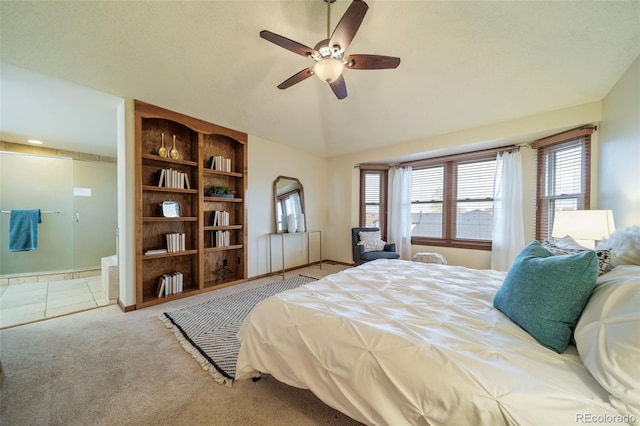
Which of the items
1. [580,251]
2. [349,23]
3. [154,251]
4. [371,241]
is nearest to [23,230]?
[154,251]

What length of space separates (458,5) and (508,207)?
2.96 m

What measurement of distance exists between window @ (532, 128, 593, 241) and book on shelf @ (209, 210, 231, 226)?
15.9 ft

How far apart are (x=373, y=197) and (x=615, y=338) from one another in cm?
439

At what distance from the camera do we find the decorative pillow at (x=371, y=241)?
173 inches

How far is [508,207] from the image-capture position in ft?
Answer: 11.8

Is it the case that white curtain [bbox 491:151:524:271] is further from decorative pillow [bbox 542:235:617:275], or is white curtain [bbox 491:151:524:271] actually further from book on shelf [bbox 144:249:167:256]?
book on shelf [bbox 144:249:167:256]

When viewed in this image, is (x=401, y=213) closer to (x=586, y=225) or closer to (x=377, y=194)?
(x=377, y=194)

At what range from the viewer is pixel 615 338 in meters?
0.75

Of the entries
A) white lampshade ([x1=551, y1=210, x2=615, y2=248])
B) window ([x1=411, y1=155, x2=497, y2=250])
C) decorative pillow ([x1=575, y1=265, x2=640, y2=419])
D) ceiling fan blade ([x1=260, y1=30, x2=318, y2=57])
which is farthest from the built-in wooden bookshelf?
white lampshade ([x1=551, y1=210, x2=615, y2=248])

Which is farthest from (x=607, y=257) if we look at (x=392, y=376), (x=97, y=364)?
(x=97, y=364)

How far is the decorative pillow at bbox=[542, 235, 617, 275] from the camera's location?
1119mm

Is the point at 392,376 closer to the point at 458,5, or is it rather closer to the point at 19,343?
the point at 458,5

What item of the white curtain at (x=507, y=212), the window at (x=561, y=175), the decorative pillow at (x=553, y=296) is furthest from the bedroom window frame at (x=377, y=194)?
the decorative pillow at (x=553, y=296)

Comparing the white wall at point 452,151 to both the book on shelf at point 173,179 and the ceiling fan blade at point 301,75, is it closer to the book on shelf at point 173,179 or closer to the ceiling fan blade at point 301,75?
the ceiling fan blade at point 301,75
